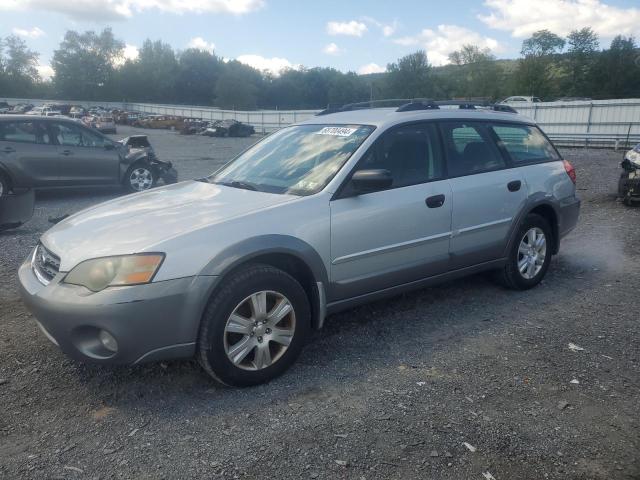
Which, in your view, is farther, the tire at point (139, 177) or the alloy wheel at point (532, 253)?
the tire at point (139, 177)

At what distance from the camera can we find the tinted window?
1013cm

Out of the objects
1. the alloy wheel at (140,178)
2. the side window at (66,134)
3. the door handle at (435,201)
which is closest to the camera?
the door handle at (435,201)

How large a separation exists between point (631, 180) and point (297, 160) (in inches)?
284

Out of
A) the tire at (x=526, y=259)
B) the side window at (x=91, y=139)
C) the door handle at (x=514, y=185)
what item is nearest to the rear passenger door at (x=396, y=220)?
the door handle at (x=514, y=185)

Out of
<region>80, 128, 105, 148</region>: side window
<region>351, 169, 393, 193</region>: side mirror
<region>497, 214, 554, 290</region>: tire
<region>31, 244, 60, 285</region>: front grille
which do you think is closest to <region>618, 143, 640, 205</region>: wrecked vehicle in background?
<region>497, 214, 554, 290</region>: tire

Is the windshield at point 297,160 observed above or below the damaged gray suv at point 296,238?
above

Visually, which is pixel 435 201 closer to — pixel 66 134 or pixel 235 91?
pixel 66 134

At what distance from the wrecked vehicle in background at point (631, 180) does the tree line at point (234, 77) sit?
64.4 meters

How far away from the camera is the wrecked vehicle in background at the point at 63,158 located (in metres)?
9.48

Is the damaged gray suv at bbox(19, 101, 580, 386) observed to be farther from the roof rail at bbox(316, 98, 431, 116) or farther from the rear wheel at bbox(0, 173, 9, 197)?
the rear wheel at bbox(0, 173, 9, 197)

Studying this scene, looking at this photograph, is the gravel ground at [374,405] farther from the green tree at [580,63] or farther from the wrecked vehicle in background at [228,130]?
the green tree at [580,63]

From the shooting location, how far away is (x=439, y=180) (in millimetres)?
4402

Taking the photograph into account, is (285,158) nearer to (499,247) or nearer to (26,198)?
(499,247)

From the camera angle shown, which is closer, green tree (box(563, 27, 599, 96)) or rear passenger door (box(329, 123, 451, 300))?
rear passenger door (box(329, 123, 451, 300))
